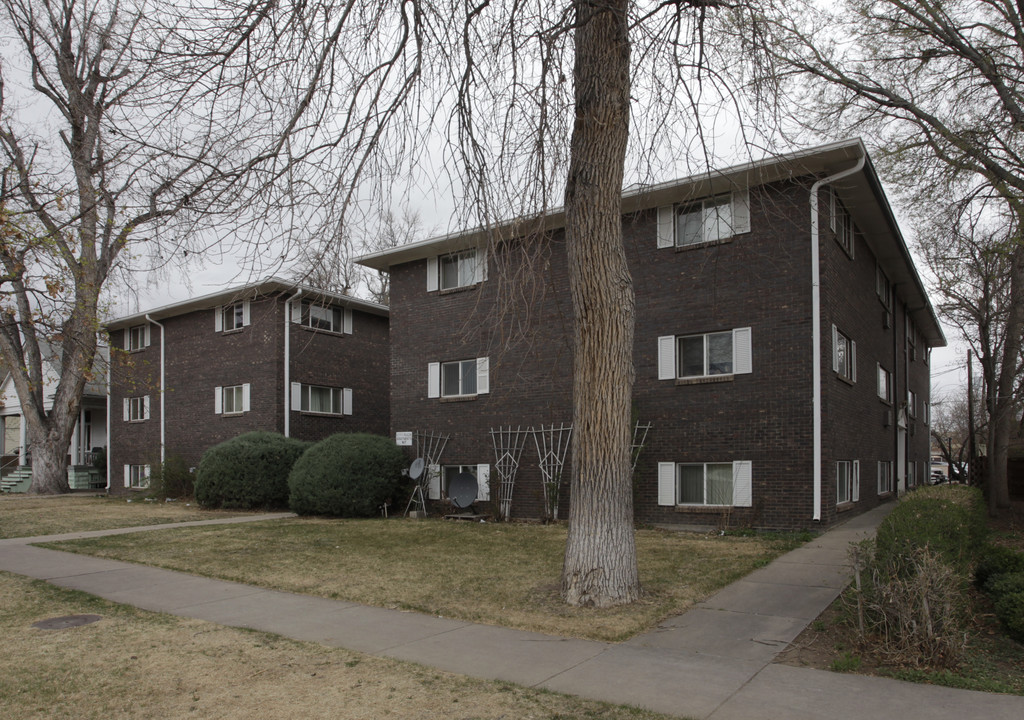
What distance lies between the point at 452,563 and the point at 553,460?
6.09m

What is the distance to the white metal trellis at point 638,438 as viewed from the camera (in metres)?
15.1

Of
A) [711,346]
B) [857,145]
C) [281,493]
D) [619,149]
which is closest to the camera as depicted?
[619,149]

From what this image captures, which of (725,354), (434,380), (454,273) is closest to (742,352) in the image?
(725,354)

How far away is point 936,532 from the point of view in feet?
22.7

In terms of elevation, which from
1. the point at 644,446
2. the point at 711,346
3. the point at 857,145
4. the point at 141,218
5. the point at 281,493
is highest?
the point at 857,145

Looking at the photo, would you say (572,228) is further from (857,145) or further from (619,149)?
(857,145)

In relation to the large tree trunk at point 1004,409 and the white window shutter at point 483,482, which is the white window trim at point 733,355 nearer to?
the white window shutter at point 483,482

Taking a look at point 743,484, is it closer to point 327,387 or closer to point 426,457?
point 426,457

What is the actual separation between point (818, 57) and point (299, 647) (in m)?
14.3

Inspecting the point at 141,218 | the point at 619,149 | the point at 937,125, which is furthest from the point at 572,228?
the point at 937,125

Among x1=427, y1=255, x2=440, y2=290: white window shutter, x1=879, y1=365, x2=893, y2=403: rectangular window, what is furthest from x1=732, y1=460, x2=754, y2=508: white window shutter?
x1=427, y1=255, x2=440, y2=290: white window shutter

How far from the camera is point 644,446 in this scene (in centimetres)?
1523

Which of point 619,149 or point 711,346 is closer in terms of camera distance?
point 619,149

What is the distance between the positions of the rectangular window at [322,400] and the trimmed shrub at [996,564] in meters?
19.1
